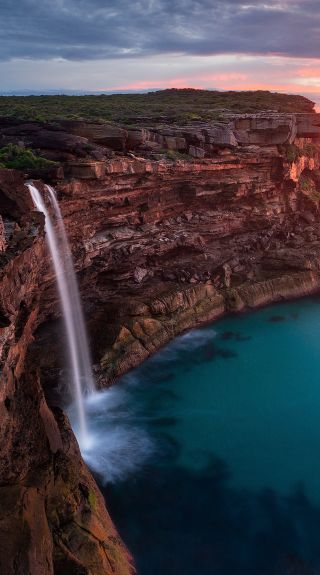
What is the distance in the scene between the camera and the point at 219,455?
68.9 feet

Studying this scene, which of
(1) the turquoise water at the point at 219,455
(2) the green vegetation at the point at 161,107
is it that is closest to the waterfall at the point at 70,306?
(1) the turquoise water at the point at 219,455

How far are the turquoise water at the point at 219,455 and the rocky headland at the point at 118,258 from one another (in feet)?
6.01

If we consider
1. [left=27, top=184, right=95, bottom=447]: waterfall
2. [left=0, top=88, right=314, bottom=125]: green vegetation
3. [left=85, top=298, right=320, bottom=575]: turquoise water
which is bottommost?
[left=85, top=298, right=320, bottom=575]: turquoise water

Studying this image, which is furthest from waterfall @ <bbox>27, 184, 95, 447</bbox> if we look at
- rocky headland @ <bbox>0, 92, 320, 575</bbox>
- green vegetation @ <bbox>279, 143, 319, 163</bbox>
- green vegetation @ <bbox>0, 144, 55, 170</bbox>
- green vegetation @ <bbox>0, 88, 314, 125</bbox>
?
green vegetation @ <bbox>279, 143, 319, 163</bbox>

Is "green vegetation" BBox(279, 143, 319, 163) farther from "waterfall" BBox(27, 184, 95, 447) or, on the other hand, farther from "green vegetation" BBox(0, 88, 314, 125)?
"waterfall" BBox(27, 184, 95, 447)

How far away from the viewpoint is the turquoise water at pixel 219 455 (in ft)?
54.5

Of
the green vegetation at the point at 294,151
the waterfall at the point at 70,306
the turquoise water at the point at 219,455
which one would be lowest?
the turquoise water at the point at 219,455

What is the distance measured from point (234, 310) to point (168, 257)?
619cm

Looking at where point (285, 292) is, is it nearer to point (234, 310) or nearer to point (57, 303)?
point (234, 310)

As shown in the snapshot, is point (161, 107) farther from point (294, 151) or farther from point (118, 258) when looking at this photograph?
point (118, 258)

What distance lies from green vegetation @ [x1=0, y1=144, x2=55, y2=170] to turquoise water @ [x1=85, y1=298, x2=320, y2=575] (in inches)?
491

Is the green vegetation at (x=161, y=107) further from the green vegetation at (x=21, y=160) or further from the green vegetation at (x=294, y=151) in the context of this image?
the green vegetation at (x=21, y=160)

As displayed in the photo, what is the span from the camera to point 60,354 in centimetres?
2658

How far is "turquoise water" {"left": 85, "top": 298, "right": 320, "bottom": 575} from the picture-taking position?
16.6m
